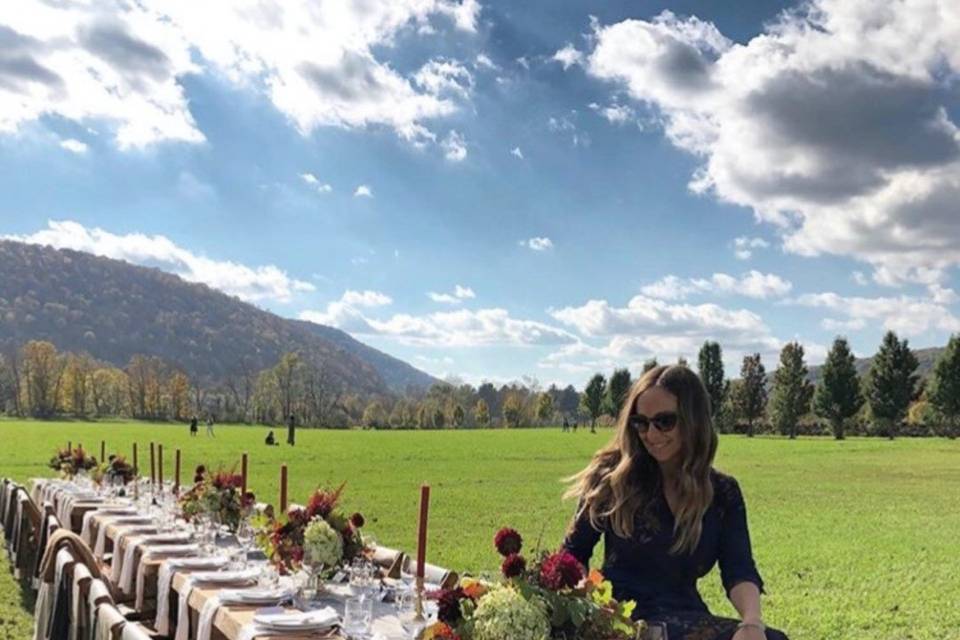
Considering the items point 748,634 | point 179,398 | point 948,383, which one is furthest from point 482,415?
point 748,634

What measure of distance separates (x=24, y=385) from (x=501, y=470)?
119773 mm

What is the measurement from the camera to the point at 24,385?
13188 centimetres

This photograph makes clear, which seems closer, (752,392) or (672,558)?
(672,558)

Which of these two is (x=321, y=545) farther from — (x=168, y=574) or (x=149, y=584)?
(x=149, y=584)

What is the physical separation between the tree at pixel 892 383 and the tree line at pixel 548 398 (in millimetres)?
86

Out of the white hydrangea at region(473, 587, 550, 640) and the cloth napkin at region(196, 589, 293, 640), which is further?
the cloth napkin at region(196, 589, 293, 640)

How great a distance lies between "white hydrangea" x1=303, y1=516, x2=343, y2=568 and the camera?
4.90 m

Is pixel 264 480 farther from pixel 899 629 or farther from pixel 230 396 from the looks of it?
pixel 230 396

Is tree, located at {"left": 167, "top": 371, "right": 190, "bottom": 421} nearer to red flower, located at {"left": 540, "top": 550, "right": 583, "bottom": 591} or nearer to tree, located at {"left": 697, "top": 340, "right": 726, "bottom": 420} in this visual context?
tree, located at {"left": 697, "top": 340, "right": 726, "bottom": 420}

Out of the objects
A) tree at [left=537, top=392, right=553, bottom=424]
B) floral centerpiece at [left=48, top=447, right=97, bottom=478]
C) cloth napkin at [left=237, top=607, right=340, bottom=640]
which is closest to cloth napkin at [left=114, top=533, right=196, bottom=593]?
cloth napkin at [left=237, top=607, right=340, bottom=640]

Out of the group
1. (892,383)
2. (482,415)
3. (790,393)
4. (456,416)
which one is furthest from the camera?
(482,415)

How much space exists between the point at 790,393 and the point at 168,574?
288ft

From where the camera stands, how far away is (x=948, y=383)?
232ft

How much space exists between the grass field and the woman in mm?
397
